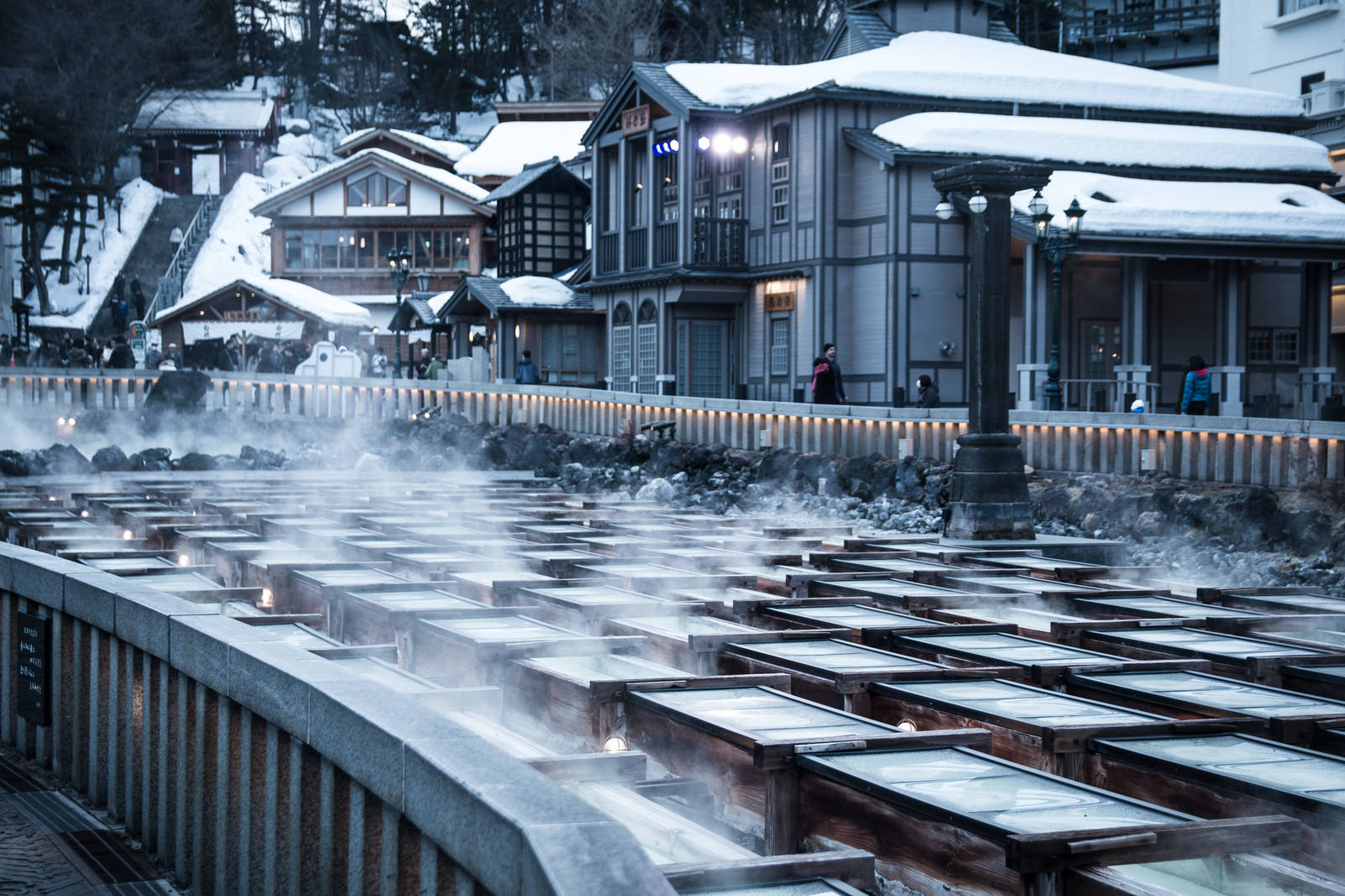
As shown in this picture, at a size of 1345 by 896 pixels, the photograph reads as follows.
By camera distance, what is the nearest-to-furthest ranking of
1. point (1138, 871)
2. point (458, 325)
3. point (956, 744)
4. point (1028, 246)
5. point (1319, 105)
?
point (1138, 871), point (956, 744), point (1028, 246), point (1319, 105), point (458, 325)

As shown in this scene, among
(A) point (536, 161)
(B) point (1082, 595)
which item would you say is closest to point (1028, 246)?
(B) point (1082, 595)

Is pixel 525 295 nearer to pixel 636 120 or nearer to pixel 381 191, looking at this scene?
pixel 636 120

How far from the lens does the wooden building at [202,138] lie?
67938 mm

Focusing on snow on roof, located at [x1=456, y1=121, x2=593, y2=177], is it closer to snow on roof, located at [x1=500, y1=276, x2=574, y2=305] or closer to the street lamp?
snow on roof, located at [x1=500, y1=276, x2=574, y2=305]

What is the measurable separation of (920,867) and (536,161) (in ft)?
165

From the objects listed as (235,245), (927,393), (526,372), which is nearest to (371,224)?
(235,245)

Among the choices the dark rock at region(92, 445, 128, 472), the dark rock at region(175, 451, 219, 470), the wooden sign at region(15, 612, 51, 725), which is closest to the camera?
the wooden sign at region(15, 612, 51, 725)

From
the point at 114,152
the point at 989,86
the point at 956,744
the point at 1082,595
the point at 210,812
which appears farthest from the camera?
the point at 114,152

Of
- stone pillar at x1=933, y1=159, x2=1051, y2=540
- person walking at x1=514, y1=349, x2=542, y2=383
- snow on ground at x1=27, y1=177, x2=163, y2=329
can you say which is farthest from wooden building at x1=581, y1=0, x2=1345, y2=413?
snow on ground at x1=27, y1=177, x2=163, y2=329

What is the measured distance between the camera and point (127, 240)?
6341cm

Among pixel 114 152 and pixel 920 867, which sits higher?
pixel 114 152

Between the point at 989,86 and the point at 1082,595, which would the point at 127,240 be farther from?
the point at 1082,595

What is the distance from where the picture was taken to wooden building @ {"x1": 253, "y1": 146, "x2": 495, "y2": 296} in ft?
172

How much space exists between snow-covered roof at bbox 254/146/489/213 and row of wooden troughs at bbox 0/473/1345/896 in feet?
135
